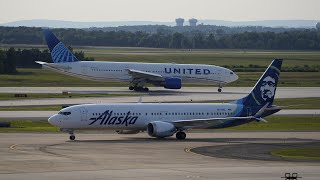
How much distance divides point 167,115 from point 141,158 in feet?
47.3

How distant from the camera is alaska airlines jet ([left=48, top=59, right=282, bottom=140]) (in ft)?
219

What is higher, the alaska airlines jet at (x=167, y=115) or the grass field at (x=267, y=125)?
the alaska airlines jet at (x=167, y=115)

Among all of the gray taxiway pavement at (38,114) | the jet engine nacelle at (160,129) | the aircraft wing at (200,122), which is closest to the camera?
the jet engine nacelle at (160,129)

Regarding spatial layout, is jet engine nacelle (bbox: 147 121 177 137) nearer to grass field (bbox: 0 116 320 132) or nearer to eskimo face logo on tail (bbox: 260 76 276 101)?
eskimo face logo on tail (bbox: 260 76 276 101)

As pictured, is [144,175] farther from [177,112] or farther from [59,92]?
[59,92]

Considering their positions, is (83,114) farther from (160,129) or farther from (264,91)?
(264,91)

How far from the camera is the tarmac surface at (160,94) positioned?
338ft

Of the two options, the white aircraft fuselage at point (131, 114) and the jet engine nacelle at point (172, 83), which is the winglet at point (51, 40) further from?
the white aircraft fuselage at point (131, 114)

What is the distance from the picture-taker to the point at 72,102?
100438 millimetres

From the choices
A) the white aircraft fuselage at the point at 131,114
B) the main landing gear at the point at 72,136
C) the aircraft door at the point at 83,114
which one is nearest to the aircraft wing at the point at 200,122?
the white aircraft fuselage at the point at 131,114

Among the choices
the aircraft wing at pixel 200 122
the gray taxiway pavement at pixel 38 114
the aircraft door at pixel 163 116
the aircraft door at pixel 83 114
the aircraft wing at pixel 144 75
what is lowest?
the gray taxiway pavement at pixel 38 114

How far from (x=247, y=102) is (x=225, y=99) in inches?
1514

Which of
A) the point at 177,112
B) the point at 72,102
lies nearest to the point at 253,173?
the point at 177,112

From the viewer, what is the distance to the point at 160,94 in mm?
118625
